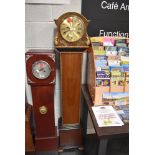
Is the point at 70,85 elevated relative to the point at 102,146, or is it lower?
elevated

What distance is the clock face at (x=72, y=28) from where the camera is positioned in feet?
4.69

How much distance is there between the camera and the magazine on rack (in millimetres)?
1240

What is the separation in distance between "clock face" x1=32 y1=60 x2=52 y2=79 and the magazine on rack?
0.45 meters

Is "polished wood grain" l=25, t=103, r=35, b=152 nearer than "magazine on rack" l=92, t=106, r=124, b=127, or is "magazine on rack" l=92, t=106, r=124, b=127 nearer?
"magazine on rack" l=92, t=106, r=124, b=127

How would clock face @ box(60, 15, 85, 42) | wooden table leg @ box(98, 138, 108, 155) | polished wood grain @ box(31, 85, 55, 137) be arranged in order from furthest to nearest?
1. polished wood grain @ box(31, 85, 55, 137)
2. clock face @ box(60, 15, 85, 42)
3. wooden table leg @ box(98, 138, 108, 155)

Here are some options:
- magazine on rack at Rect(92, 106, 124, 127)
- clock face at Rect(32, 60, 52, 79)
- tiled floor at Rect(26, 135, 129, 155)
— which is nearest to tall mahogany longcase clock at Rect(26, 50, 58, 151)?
clock face at Rect(32, 60, 52, 79)

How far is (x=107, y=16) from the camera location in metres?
1.71

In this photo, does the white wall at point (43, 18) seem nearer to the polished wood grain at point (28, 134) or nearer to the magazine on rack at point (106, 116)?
the polished wood grain at point (28, 134)

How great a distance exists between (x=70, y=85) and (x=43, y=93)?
229 mm

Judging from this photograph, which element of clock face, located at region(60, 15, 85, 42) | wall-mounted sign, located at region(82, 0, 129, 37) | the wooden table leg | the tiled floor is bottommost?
the tiled floor

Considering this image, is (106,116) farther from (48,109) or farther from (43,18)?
(43,18)

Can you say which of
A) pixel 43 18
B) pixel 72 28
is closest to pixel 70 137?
pixel 72 28

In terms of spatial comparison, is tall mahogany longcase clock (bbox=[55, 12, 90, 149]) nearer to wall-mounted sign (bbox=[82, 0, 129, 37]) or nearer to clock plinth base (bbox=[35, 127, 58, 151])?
clock plinth base (bbox=[35, 127, 58, 151])

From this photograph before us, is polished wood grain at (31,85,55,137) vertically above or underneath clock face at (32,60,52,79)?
underneath
